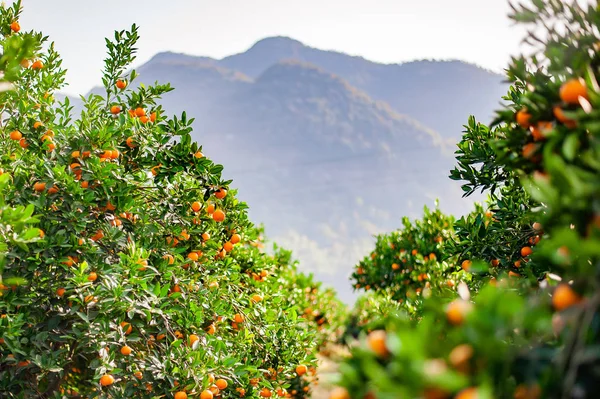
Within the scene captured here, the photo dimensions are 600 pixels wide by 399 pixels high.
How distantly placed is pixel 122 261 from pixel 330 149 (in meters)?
147

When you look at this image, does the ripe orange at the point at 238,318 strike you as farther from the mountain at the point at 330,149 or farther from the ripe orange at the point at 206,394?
the mountain at the point at 330,149

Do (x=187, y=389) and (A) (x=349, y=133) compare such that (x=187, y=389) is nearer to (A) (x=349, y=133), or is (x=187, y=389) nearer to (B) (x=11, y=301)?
(B) (x=11, y=301)

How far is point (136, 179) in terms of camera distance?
394 cm

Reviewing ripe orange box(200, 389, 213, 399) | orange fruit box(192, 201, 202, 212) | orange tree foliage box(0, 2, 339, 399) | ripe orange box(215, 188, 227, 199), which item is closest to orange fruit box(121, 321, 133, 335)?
orange tree foliage box(0, 2, 339, 399)

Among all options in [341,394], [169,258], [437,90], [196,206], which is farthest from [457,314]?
[437,90]

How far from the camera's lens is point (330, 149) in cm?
14912

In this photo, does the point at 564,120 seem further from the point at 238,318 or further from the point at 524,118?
the point at 238,318

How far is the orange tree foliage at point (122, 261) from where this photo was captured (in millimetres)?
3271

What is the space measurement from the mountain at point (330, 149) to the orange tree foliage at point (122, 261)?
121422 millimetres

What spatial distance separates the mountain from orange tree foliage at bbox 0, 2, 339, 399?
4780 inches

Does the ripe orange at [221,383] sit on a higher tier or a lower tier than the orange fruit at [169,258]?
lower

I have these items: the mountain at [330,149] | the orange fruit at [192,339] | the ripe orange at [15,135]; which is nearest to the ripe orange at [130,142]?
the ripe orange at [15,135]

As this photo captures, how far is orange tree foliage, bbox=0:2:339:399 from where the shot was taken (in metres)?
3.27

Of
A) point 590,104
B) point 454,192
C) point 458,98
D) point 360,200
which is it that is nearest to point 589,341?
point 590,104
